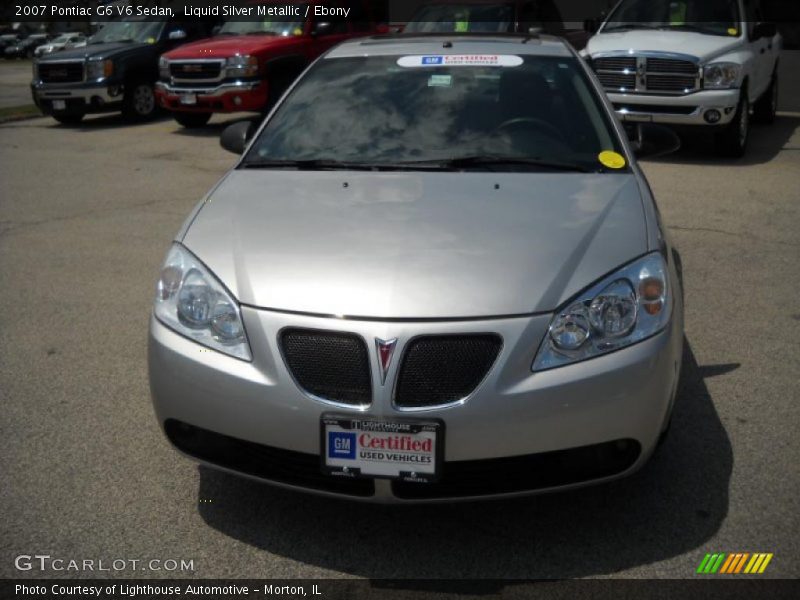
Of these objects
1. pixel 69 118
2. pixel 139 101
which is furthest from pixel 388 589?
pixel 69 118

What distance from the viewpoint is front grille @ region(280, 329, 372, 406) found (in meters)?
2.87

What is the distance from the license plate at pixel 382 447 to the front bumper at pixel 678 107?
27.8 ft

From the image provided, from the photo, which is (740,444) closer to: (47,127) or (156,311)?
(156,311)

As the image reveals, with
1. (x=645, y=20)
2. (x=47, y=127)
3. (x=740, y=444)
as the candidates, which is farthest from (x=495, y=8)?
(x=740, y=444)

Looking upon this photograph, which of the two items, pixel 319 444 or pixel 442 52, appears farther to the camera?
pixel 442 52

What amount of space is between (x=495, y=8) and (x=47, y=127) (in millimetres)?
7690

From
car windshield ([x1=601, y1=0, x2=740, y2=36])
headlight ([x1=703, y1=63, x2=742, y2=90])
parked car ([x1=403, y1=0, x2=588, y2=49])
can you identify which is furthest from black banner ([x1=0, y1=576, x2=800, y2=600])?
parked car ([x1=403, y1=0, x2=588, y2=49])

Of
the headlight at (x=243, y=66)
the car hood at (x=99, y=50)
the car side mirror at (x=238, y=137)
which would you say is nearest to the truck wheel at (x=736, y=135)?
the headlight at (x=243, y=66)

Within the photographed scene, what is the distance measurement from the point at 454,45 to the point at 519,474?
2.64 metres

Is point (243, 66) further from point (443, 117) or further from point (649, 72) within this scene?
point (443, 117)

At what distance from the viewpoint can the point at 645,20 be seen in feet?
38.0

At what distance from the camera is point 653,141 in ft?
15.5

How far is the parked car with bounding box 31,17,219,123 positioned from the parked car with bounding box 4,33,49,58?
3990 cm

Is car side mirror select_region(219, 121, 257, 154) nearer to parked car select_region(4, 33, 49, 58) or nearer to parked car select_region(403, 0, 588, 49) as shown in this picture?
parked car select_region(403, 0, 588, 49)
